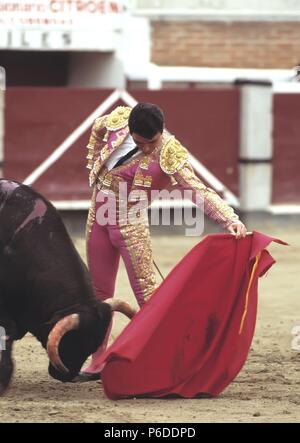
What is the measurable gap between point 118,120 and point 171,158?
0.30m

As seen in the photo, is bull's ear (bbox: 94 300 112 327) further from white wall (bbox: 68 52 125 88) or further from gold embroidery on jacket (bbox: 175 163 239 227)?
white wall (bbox: 68 52 125 88)

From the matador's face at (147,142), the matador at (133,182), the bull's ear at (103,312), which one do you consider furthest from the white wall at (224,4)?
the bull's ear at (103,312)

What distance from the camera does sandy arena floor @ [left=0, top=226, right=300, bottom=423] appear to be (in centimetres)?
458

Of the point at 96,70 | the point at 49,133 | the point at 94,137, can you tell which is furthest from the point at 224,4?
the point at 94,137

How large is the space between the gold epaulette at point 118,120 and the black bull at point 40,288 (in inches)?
16.7

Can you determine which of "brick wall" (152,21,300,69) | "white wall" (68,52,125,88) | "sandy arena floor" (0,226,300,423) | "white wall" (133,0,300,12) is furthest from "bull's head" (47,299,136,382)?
"brick wall" (152,21,300,69)

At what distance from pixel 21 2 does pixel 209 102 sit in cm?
257

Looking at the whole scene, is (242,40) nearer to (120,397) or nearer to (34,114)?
(34,114)

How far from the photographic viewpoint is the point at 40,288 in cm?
494

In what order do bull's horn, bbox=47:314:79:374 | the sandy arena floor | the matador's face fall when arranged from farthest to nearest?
the matador's face
bull's horn, bbox=47:314:79:374
the sandy arena floor

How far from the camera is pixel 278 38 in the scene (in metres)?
13.8

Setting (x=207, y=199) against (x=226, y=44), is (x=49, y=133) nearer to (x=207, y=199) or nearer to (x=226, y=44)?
(x=226, y=44)
